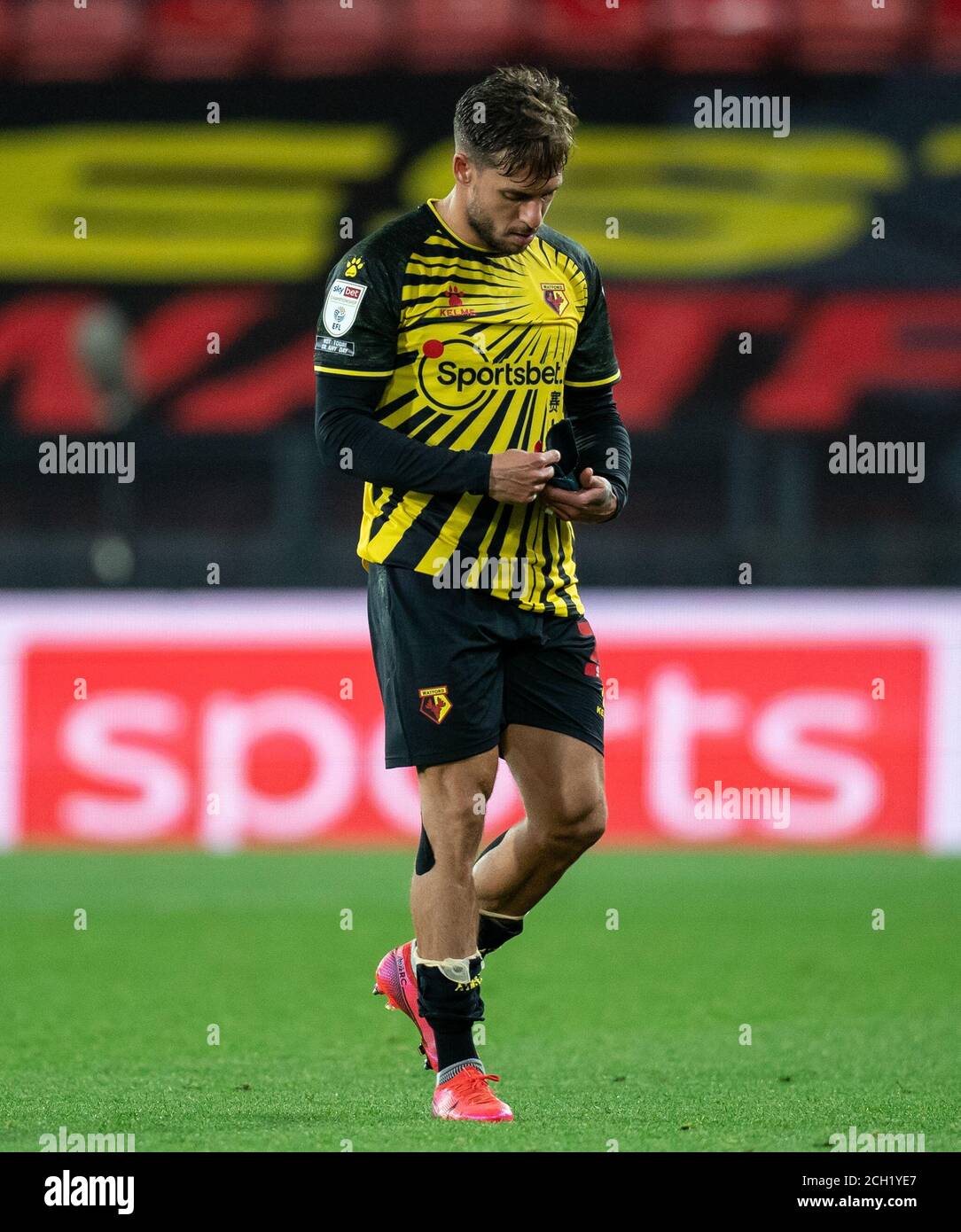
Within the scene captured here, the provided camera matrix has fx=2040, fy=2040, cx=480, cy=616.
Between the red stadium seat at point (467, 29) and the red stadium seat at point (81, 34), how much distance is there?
1.64 metres

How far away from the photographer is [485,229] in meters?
3.91

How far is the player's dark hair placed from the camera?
3795 millimetres

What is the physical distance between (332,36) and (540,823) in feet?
29.8

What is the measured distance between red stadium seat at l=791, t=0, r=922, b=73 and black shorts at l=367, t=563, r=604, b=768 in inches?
356

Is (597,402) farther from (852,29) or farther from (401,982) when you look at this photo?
(852,29)

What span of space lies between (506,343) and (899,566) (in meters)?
7.27

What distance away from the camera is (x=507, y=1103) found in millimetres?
4012

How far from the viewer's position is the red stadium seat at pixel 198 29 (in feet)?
40.3

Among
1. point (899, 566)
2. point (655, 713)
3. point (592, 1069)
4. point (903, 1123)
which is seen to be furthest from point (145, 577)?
point (903, 1123)

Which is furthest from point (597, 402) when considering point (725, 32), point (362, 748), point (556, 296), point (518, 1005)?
point (725, 32)

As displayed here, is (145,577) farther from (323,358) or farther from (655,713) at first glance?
(323,358)
